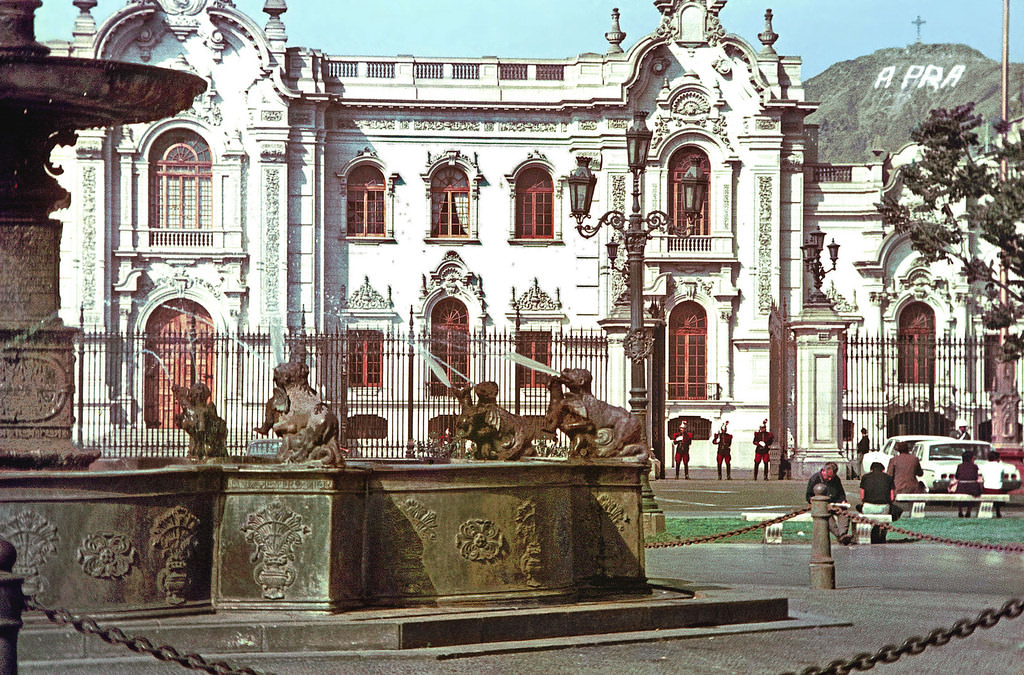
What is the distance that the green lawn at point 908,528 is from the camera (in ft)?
62.0

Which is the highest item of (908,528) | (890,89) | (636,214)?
(890,89)

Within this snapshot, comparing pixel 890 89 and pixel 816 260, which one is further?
pixel 890 89

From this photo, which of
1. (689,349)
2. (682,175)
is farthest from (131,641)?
(682,175)

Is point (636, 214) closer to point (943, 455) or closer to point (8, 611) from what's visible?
point (943, 455)

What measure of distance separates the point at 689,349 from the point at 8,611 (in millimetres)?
33162

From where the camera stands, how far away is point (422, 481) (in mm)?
9328

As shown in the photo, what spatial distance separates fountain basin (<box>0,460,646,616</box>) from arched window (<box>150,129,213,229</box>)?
1125 inches

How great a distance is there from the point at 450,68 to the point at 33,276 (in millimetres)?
27897

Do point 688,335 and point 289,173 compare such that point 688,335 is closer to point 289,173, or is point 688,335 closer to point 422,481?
point 289,173

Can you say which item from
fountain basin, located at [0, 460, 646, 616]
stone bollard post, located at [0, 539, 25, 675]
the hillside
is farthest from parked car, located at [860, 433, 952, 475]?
the hillside

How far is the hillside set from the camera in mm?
130500

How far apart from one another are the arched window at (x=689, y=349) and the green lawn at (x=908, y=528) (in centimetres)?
1582

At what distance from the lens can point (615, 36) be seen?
129 feet

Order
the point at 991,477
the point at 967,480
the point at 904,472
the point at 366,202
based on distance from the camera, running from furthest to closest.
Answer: the point at 366,202
the point at 991,477
the point at 967,480
the point at 904,472
